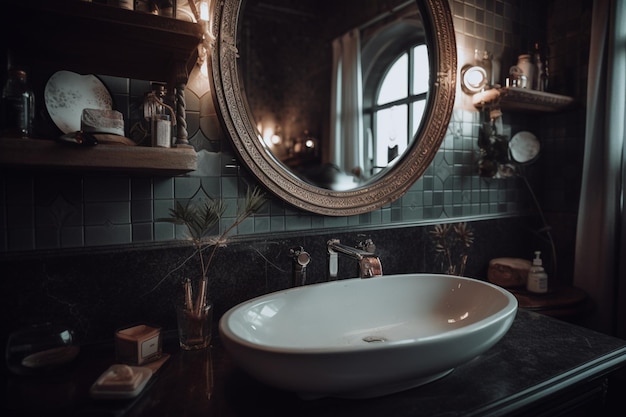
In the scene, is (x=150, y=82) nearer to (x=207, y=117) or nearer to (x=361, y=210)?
(x=207, y=117)

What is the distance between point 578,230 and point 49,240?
2.00m

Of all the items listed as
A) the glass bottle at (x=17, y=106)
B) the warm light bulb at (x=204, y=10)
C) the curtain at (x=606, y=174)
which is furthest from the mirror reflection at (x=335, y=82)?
the curtain at (x=606, y=174)

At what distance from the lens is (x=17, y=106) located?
79cm

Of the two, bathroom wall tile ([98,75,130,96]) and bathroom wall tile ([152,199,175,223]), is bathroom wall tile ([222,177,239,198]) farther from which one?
bathroom wall tile ([98,75,130,96])

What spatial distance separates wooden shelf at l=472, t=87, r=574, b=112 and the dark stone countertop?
1.00 m

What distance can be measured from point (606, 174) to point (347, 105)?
116 cm

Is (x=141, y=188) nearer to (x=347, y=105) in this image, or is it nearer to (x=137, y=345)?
(x=137, y=345)

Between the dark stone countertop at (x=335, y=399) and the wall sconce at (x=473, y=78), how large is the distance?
1.05m

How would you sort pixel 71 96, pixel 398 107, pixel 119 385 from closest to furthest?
pixel 119 385, pixel 71 96, pixel 398 107

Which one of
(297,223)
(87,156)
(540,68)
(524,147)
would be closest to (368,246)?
(297,223)

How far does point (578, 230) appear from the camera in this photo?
172 centimetres

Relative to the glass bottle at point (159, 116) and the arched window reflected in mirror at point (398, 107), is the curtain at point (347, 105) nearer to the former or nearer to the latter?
the arched window reflected in mirror at point (398, 107)

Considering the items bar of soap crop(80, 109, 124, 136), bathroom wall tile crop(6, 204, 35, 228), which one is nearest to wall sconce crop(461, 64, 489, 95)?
bar of soap crop(80, 109, 124, 136)

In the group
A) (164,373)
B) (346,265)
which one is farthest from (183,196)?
(346,265)
